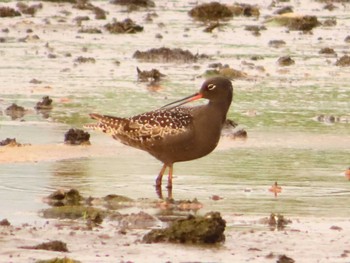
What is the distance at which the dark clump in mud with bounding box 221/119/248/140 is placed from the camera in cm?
1698

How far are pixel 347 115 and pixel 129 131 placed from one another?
566 centimetres

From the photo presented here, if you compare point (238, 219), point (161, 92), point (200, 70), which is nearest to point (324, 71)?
point (200, 70)

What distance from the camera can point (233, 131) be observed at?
56.8 feet

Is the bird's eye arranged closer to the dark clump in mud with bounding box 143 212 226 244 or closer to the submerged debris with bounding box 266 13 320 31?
the dark clump in mud with bounding box 143 212 226 244

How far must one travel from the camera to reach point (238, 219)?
12.1 meters

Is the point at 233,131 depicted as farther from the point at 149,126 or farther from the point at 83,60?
the point at 83,60

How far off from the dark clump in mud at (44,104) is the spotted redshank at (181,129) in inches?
186

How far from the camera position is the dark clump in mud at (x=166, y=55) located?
24812mm

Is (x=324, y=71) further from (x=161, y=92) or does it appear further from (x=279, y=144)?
(x=279, y=144)

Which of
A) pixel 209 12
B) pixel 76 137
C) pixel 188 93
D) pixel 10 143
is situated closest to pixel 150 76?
pixel 188 93

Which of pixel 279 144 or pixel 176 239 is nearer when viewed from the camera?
pixel 176 239

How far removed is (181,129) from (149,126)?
36 cm

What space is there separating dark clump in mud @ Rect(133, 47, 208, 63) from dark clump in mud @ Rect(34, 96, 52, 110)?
5919 mm

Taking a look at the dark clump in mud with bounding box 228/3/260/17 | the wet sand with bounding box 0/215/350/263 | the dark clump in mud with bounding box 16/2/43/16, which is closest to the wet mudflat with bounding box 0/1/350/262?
the wet sand with bounding box 0/215/350/263
